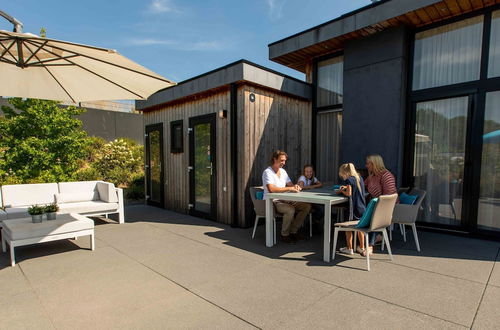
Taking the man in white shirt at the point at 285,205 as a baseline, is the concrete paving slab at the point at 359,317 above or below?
below

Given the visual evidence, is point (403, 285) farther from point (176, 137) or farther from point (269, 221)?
point (176, 137)

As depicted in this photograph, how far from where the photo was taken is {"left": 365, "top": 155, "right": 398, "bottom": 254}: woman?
3.75 meters

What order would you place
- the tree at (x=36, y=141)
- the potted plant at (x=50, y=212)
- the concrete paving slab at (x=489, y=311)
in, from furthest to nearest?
the tree at (x=36, y=141), the potted plant at (x=50, y=212), the concrete paving slab at (x=489, y=311)

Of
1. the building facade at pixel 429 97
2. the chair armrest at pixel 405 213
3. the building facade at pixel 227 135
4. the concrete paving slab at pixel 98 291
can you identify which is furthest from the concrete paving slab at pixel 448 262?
the concrete paving slab at pixel 98 291

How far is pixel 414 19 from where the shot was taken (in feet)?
14.9

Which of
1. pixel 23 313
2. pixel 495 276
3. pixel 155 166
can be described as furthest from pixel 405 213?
pixel 155 166

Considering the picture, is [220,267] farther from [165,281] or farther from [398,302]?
[398,302]

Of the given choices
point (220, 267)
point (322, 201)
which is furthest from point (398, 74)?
point (220, 267)

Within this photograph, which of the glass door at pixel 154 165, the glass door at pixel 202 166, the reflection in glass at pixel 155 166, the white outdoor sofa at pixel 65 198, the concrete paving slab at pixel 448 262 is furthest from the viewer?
the reflection in glass at pixel 155 166

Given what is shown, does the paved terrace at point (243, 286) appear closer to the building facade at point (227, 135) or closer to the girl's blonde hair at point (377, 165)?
the girl's blonde hair at point (377, 165)

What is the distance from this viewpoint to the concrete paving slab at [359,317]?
6.72 feet

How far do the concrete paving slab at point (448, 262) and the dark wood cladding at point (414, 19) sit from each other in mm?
3654

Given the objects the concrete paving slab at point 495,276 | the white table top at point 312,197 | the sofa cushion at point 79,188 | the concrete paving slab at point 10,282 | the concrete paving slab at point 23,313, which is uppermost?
the white table top at point 312,197

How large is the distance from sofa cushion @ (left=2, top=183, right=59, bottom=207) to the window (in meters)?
2.50
